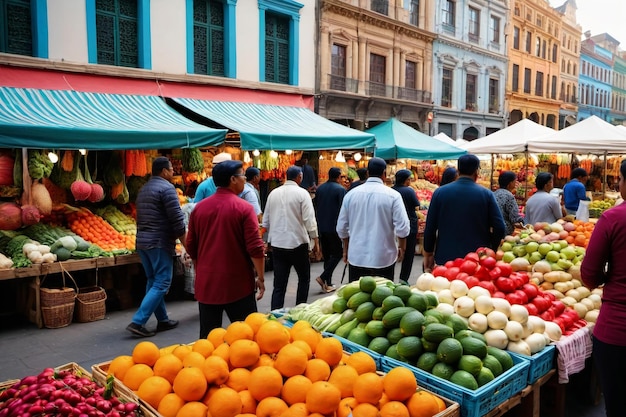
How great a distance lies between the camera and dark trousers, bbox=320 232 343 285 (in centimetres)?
793

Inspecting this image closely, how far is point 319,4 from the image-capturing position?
1692 centimetres

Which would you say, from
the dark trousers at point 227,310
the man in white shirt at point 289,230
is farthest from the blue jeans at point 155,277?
the dark trousers at point 227,310

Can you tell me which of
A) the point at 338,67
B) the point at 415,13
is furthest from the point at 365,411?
the point at 415,13

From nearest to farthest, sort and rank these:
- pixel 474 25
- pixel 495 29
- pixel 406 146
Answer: pixel 406 146 → pixel 474 25 → pixel 495 29

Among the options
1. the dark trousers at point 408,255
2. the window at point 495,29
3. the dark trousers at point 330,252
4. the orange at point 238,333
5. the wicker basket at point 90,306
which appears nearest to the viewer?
the orange at point 238,333

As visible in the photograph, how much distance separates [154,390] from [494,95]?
29.6 meters

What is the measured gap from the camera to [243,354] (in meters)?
2.72

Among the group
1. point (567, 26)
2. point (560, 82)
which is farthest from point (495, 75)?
point (567, 26)

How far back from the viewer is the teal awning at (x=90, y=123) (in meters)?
6.20

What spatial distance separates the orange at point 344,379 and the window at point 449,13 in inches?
961

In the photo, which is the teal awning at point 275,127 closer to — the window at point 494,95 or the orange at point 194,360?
the orange at point 194,360

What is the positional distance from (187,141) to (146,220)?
2496mm

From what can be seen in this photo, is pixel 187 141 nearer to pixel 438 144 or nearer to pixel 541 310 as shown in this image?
pixel 541 310

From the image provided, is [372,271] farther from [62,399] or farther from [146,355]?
[62,399]
